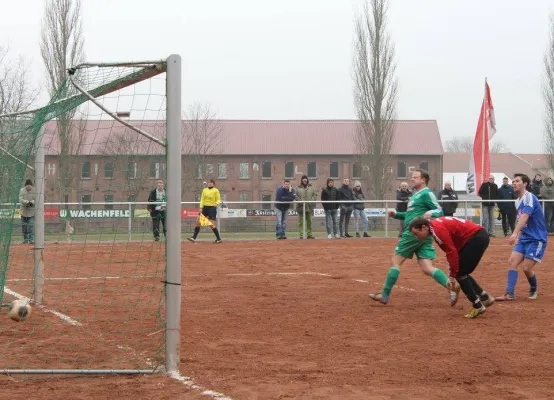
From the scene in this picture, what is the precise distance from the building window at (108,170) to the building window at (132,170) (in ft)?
0.85

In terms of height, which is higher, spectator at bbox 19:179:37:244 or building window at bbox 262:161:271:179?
building window at bbox 262:161:271:179

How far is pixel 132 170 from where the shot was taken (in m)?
9.55

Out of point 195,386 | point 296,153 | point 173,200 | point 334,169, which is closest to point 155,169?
point 173,200

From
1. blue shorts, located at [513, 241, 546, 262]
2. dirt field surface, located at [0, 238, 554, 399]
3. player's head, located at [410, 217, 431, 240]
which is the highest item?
player's head, located at [410, 217, 431, 240]

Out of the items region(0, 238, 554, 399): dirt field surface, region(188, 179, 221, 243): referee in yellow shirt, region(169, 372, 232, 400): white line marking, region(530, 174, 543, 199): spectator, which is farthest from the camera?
region(530, 174, 543, 199): spectator

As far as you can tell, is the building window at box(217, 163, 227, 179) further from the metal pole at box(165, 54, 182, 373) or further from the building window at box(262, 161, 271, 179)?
the metal pole at box(165, 54, 182, 373)

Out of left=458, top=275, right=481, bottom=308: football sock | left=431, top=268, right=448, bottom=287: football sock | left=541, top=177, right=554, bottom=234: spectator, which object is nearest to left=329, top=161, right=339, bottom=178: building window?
left=541, top=177, right=554, bottom=234: spectator

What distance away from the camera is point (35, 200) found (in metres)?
11.2

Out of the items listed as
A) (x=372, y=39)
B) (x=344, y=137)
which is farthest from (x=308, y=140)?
(x=372, y=39)

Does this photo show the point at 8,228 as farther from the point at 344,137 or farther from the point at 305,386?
the point at 344,137

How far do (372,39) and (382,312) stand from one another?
40398 millimetres

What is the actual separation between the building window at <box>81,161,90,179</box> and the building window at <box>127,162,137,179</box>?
567 mm

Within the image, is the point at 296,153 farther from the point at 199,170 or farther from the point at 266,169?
the point at 199,170

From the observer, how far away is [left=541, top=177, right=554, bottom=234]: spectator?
28.3m
